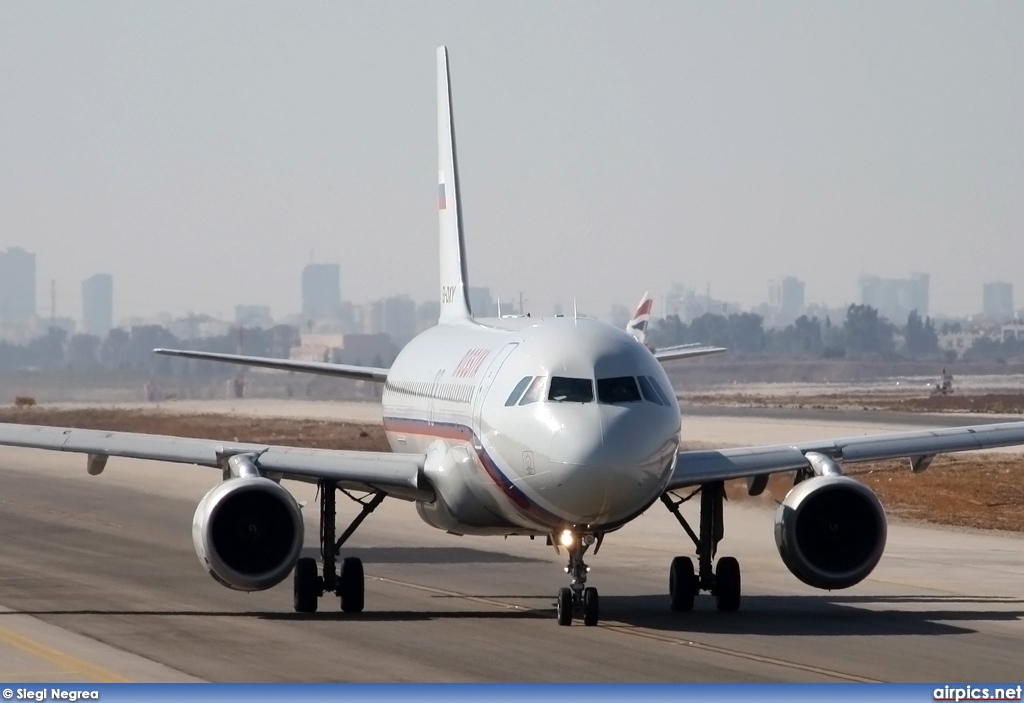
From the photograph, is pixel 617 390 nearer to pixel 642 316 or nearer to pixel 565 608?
pixel 565 608

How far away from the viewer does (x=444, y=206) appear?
3731cm

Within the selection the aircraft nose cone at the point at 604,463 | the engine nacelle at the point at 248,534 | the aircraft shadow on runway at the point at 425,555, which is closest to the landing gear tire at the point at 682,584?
the aircraft nose cone at the point at 604,463

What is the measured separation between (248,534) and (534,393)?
410 cm

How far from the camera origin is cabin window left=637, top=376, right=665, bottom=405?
70.7 feet

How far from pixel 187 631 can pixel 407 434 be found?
7.48 metres

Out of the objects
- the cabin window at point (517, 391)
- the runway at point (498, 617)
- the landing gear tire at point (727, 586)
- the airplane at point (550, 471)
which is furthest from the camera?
the landing gear tire at point (727, 586)

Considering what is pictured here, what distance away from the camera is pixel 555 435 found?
830 inches

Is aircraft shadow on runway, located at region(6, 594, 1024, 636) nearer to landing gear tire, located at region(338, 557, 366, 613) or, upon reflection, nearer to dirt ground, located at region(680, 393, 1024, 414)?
landing gear tire, located at region(338, 557, 366, 613)

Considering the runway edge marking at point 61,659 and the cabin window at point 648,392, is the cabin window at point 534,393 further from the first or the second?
the runway edge marking at point 61,659

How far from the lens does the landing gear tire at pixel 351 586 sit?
23.8m

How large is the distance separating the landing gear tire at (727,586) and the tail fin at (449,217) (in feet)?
38.2

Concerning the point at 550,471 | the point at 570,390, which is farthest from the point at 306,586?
the point at 570,390

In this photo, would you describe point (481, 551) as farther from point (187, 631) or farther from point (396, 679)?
point (396, 679)

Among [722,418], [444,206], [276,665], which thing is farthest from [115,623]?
[722,418]
